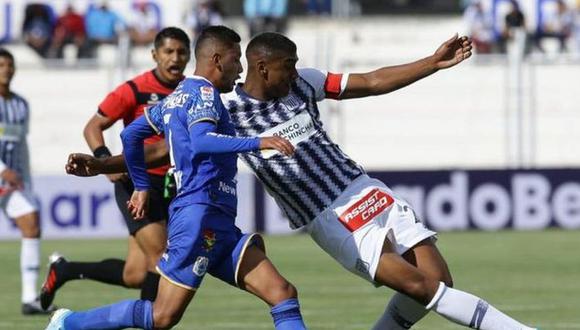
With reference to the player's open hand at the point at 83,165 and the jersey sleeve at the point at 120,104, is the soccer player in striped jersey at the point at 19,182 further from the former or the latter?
the player's open hand at the point at 83,165

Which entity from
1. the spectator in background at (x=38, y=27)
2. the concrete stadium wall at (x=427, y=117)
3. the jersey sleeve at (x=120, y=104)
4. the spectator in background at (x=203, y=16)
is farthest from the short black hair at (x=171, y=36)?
the spectator in background at (x=38, y=27)

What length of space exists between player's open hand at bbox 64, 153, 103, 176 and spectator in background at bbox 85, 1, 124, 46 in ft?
65.9

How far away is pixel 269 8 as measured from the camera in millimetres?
31031

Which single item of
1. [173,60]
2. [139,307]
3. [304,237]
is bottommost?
[304,237]

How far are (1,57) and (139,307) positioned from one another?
555cm

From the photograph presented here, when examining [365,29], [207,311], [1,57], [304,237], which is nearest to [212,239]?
[207,311]

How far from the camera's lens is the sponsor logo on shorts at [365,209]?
29.6 ft

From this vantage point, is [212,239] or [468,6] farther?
[468,6]

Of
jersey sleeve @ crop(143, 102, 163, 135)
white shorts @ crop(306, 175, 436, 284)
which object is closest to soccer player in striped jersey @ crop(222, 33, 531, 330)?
white shorts @ crop(306, 175, 436, 284)

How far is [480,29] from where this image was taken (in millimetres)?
29141

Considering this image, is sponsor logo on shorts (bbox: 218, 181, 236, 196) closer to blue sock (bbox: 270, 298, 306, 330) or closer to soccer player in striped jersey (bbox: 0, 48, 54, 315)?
blue sock (bbox: 270, 298, 306, 330)

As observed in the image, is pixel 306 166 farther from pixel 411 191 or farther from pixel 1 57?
pixel 411 191

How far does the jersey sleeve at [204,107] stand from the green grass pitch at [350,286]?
138 inches

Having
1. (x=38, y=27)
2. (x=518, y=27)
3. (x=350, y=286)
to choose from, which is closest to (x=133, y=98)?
(x=350, y=286)
